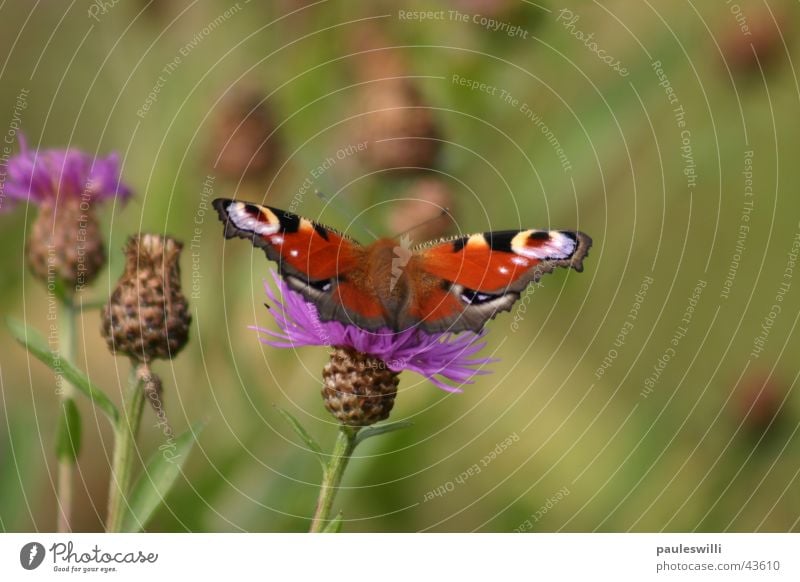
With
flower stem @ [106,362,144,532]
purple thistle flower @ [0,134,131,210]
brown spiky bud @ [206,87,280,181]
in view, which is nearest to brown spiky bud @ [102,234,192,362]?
flower stem @ [106,362,144,532]

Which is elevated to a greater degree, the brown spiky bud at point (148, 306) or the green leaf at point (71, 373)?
the brown spiky bud at point (148, 306)

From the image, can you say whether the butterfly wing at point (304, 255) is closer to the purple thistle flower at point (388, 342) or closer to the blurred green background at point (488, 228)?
the purple thistle flower at point (388, 342)

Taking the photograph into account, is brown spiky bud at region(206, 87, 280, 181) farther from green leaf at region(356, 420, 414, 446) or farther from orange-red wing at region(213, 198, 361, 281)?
green leaf at region(356, 420, 414, 446)

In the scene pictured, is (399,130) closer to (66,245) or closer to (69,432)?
(66,245)

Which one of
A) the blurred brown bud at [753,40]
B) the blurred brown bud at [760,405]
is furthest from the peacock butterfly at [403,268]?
the blurred brown bud at [753,40]

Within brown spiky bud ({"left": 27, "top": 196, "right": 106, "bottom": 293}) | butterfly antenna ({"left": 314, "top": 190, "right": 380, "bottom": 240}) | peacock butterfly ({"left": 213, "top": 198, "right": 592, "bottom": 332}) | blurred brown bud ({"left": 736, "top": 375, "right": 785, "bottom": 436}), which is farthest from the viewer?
blurred brown bud ({"left": 736, "top": 375, "right": 785, "bottom": 436})
